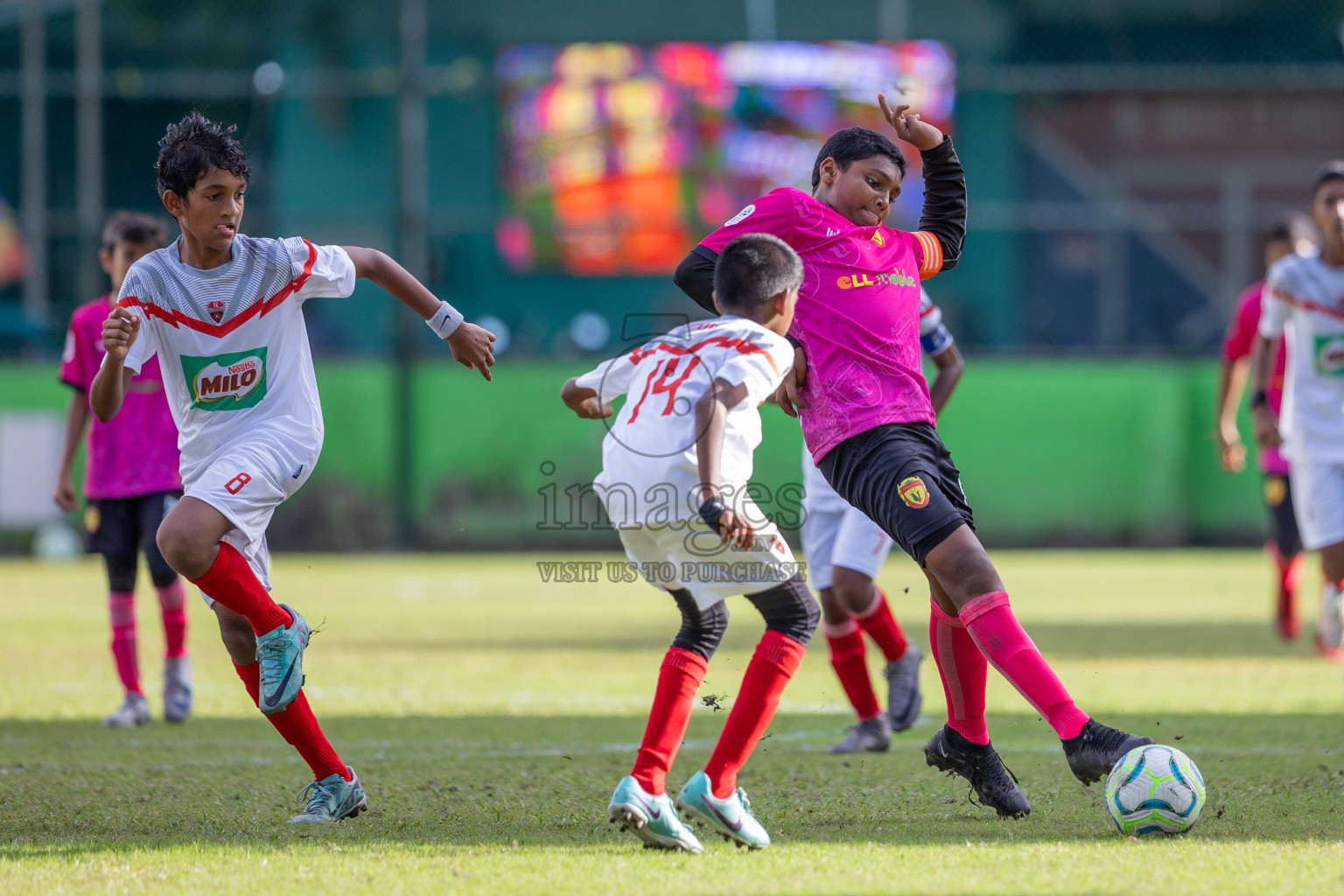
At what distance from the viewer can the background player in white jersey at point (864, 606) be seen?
603 centimetres

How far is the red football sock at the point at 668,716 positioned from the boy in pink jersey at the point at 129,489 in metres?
3.32

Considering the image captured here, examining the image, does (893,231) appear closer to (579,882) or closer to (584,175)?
(579,882)

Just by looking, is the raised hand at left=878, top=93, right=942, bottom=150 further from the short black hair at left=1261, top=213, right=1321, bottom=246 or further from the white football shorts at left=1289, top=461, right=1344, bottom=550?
the short black hair at left=1261, top=213, right=1321, bottom=246

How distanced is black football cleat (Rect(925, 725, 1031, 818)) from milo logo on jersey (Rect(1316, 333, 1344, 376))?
11.2ft

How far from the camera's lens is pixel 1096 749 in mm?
4250

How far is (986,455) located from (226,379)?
13.1m

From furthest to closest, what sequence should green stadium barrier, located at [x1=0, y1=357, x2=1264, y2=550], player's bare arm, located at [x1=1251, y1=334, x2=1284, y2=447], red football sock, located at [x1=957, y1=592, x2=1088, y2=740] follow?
green stadium barrier, located at [x1=0, y1=357, x2=1264, y2=550], player's bare arm, located at [x1=1251, y1=334, x2=1284, y2=447], red football sock, located at [x1=957, y1=592, x2=1088, y2=740]

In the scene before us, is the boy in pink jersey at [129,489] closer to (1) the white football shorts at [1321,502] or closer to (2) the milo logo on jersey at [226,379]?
(2) the milo logo on jersey at [226,379]

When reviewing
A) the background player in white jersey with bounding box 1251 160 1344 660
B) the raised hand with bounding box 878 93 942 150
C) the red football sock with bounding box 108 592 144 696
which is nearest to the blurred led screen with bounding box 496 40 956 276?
the background player in white jersey with bounding box 1251 160 1344 660

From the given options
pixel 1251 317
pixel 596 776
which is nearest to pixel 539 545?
pixel 1251 317

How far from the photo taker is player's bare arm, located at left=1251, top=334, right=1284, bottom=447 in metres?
7.53

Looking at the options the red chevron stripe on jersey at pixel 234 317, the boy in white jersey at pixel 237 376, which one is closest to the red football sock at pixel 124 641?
the boy in white jersey at pixel 237 376

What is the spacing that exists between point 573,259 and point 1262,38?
8.72m

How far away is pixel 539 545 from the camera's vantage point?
1723 centimetres
